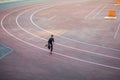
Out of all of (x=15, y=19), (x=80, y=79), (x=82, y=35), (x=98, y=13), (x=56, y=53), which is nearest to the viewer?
(x=80, y=79)

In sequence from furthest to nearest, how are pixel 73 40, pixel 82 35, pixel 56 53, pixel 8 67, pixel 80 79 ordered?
pixel 82 35
pixel 73 40
pixel 56 53
pixel 8 67
pixel 80 79

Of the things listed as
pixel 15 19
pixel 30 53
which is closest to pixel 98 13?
pixel 15 19

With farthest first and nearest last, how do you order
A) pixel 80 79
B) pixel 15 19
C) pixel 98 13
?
pixel 98 13
pixel 15 19
pixel 80 79

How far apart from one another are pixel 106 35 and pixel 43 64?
1096 cm

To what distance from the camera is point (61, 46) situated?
24.2 metres

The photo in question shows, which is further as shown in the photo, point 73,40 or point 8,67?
point 73,40

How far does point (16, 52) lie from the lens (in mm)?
22547

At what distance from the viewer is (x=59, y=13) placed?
1652 inches

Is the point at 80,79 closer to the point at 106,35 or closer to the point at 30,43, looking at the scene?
the point at 30,43

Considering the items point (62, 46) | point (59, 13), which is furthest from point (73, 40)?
point (59, 13)

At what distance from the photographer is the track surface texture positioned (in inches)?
715

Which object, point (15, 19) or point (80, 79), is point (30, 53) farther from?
point (15, 19)

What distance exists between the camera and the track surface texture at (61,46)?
59.6 feet

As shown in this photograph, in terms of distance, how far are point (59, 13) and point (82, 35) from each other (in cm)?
1471
